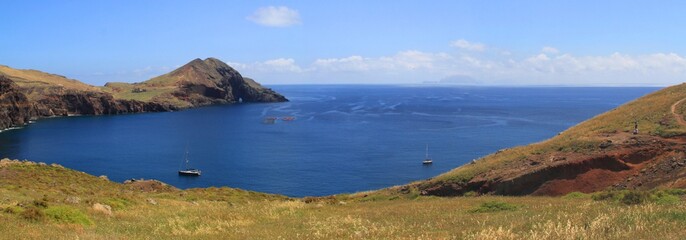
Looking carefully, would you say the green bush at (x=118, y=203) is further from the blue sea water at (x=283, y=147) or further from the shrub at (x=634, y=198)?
the blue sea water at (x=283, y=147)

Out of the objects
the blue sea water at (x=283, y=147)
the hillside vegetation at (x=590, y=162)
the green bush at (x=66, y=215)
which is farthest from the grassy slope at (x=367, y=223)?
the blue sea water at (x=283, y=147)

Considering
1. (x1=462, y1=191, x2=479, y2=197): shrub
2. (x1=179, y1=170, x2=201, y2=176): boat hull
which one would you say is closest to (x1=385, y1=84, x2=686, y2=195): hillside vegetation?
(x1=462, y1=191, x2=479, y2=197): shrub

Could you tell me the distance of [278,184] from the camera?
7681cm

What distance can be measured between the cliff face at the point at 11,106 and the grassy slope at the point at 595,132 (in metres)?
154

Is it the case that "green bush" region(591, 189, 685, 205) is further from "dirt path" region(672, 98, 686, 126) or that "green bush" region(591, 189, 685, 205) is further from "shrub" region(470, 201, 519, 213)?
"dirt path" region(672, 98, 686, 126)

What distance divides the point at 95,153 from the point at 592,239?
112 m

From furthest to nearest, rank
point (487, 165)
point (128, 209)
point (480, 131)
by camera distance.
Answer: point (480, 131)
point (487, 165)
point (128, 209)

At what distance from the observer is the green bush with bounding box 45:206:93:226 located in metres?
18.4

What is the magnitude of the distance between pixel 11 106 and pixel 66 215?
167m

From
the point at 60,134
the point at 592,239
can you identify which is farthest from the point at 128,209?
the point at 60,134

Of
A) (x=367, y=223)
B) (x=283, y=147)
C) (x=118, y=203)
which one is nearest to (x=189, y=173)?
(x=283, y=147)

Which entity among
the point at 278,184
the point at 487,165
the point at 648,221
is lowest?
the point at 278,184

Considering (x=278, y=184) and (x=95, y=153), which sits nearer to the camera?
(x=278, y=184)

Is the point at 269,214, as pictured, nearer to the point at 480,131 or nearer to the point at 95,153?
the point at 95,153
